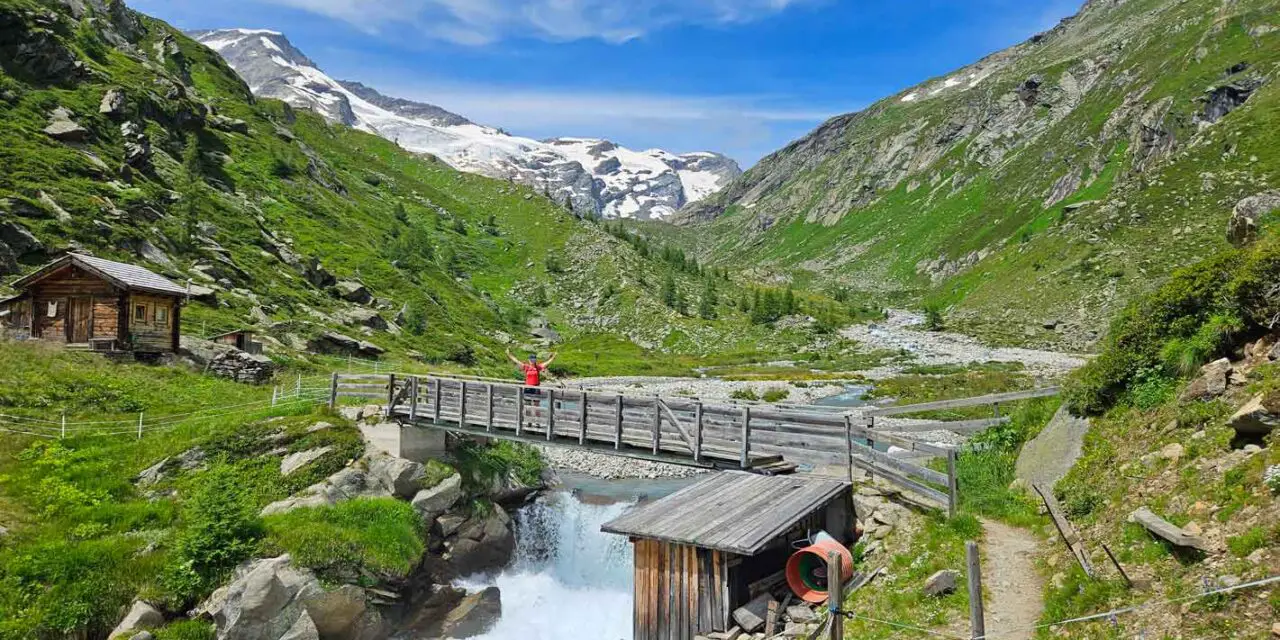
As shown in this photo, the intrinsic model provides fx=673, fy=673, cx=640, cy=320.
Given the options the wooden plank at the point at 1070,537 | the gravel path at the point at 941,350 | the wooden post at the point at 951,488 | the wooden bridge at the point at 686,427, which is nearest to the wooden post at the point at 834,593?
the wooden plank at the point at 1070,537

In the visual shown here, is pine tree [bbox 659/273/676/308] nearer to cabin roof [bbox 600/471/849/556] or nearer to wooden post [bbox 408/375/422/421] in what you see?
wooden post [bbox 408/375/422/421]

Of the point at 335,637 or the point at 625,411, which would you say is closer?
the point at 335,637

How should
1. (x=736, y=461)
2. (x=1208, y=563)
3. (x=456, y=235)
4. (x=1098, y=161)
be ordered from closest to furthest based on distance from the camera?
(x=1208, y=563), (x=736, y=461), (x=456, y=235), (x=1098, y=161)

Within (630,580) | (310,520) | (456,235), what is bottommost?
(630,580)

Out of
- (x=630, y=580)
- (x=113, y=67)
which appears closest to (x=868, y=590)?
(x=630, y=580)

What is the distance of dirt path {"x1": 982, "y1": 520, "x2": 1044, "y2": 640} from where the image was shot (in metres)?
11.7

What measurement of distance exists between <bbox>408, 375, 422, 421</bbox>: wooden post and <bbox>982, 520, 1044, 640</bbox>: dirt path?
2216 centimetres

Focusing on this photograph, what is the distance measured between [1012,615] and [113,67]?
10492 cm

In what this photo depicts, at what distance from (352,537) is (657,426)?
10.7m

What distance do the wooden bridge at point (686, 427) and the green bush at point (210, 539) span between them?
8348 mm

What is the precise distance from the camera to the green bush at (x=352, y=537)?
2097cm

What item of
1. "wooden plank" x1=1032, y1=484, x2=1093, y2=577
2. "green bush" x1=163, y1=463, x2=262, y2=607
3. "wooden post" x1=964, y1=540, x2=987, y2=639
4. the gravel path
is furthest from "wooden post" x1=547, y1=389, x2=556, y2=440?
the gravel path

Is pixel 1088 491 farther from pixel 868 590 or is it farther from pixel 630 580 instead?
pixel 630 580

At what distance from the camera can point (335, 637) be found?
65.3 ft
